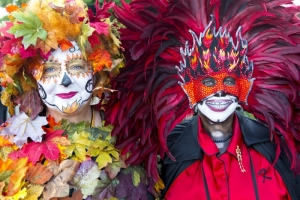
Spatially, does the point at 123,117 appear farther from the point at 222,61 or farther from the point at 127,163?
the point at 222,61

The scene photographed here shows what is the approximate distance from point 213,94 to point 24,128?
919 mm

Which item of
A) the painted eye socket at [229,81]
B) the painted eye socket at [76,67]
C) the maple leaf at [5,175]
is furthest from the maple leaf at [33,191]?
the painted eye socket at [229,81]

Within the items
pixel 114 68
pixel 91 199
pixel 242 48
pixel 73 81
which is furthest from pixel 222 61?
pixel 91 199

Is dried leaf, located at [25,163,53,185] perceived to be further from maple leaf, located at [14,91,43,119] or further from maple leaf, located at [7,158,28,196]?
maple leaf, located at [14,91,43,119]

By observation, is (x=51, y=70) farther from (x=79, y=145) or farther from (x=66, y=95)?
(x=79, y=145)

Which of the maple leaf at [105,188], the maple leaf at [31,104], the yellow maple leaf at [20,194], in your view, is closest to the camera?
the yellow maple leaf at [20,194]

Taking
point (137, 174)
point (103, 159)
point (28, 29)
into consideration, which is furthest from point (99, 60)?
point (137, 174)

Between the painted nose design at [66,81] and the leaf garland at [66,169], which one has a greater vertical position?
the painted nose design at [66,81]

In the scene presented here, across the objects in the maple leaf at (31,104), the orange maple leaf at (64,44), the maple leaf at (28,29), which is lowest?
the maple leaf at (31,104)

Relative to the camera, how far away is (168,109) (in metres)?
2.16

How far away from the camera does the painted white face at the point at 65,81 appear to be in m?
2.05

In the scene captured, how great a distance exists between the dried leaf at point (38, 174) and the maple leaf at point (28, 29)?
554mm

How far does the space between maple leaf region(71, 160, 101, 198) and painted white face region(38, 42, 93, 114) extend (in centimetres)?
27

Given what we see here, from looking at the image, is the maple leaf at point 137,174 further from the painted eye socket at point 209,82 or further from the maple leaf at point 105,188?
the painted eye socket at point 209,82
